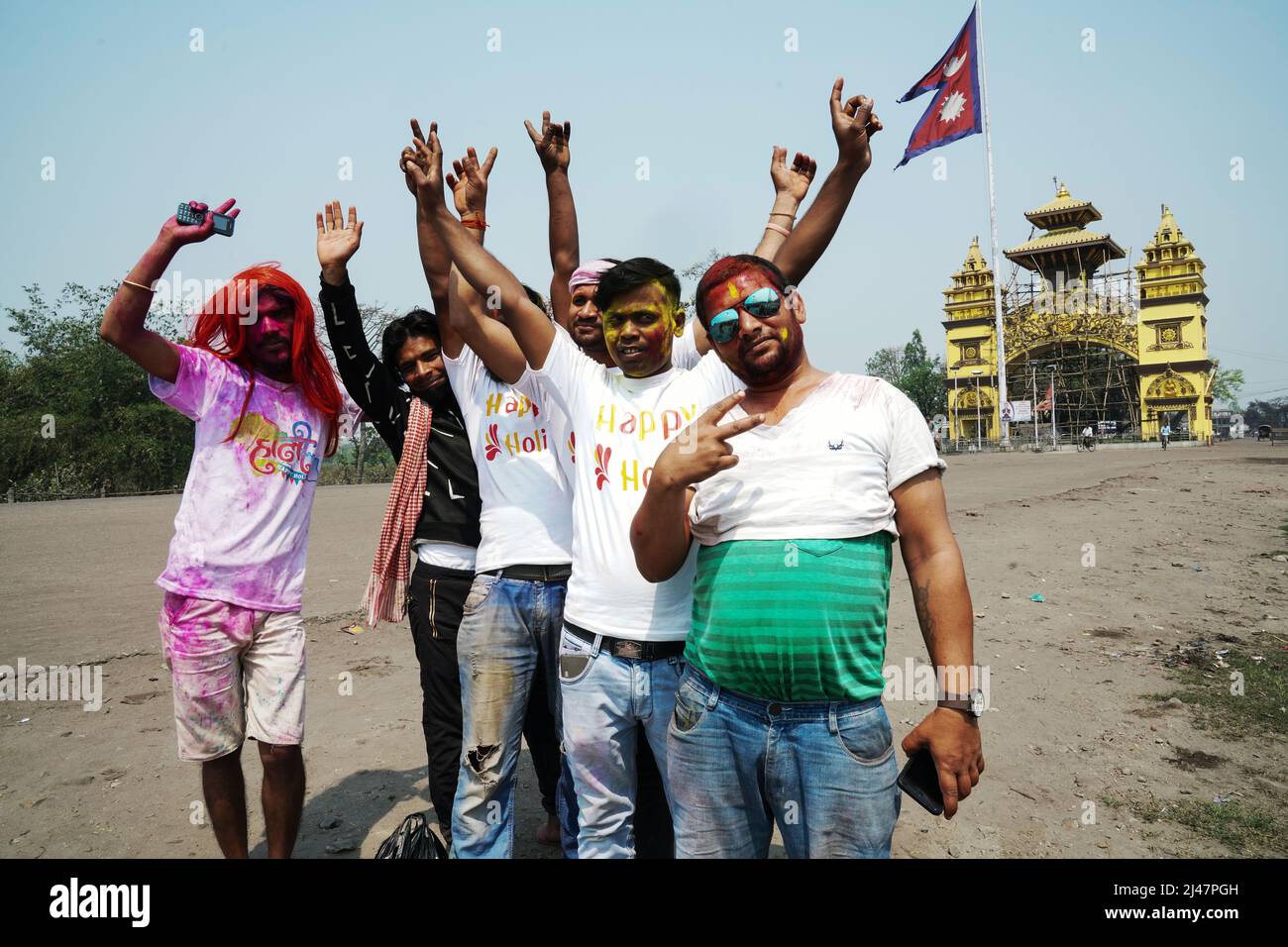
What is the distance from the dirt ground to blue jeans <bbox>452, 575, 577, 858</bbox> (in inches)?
36.1

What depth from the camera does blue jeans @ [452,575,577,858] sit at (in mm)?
2727

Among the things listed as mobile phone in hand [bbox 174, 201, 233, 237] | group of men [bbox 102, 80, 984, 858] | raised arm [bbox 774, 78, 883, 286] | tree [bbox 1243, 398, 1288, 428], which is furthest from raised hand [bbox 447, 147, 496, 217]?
tree [bbox 1243, 398, 1288, 428]

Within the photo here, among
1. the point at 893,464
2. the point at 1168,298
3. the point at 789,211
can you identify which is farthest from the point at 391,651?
the point at 1168,298

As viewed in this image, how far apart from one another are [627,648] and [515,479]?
888 mm

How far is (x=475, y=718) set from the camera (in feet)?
9.05

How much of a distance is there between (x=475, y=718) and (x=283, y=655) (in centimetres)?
77

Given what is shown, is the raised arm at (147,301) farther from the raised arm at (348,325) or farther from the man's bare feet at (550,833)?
the man's bare feet at (550,833)

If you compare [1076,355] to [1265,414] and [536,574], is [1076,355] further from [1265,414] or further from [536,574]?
[1265,414]

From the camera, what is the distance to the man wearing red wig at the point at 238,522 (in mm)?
2762

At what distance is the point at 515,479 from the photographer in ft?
9.73

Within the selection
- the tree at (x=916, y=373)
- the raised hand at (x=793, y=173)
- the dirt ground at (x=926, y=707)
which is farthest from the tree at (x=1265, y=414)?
the raised hand at (x=793, y=173)

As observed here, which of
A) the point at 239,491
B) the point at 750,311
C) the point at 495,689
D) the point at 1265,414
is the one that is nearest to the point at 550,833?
the point at 495,689
